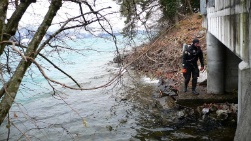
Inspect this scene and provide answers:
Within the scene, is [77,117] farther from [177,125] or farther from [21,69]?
[21,69]

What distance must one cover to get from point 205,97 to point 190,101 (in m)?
0.61

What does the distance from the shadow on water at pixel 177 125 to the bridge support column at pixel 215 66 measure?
1308mm

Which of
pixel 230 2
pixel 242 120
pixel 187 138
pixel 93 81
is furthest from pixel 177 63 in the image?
pixel 242 120

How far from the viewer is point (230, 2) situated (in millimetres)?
5379

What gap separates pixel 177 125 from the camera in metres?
9.43

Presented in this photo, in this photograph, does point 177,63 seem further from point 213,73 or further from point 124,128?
point 124,128

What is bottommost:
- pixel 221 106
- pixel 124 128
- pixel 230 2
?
pixel 124 128

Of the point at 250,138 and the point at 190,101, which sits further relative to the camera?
the point at 190,101

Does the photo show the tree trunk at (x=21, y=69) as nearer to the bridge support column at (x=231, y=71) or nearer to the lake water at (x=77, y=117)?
the lake water at (x=77, y=117)

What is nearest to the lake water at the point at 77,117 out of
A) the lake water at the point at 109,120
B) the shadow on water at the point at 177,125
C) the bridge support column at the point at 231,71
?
the lake water at the point at 109,120

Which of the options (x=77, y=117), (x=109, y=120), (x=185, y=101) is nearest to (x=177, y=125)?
(x=185, y=101)

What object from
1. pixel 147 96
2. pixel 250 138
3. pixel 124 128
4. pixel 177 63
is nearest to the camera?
pixel 250 138

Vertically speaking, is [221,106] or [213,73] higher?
[213,73]

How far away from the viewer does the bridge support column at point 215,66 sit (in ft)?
34.4
